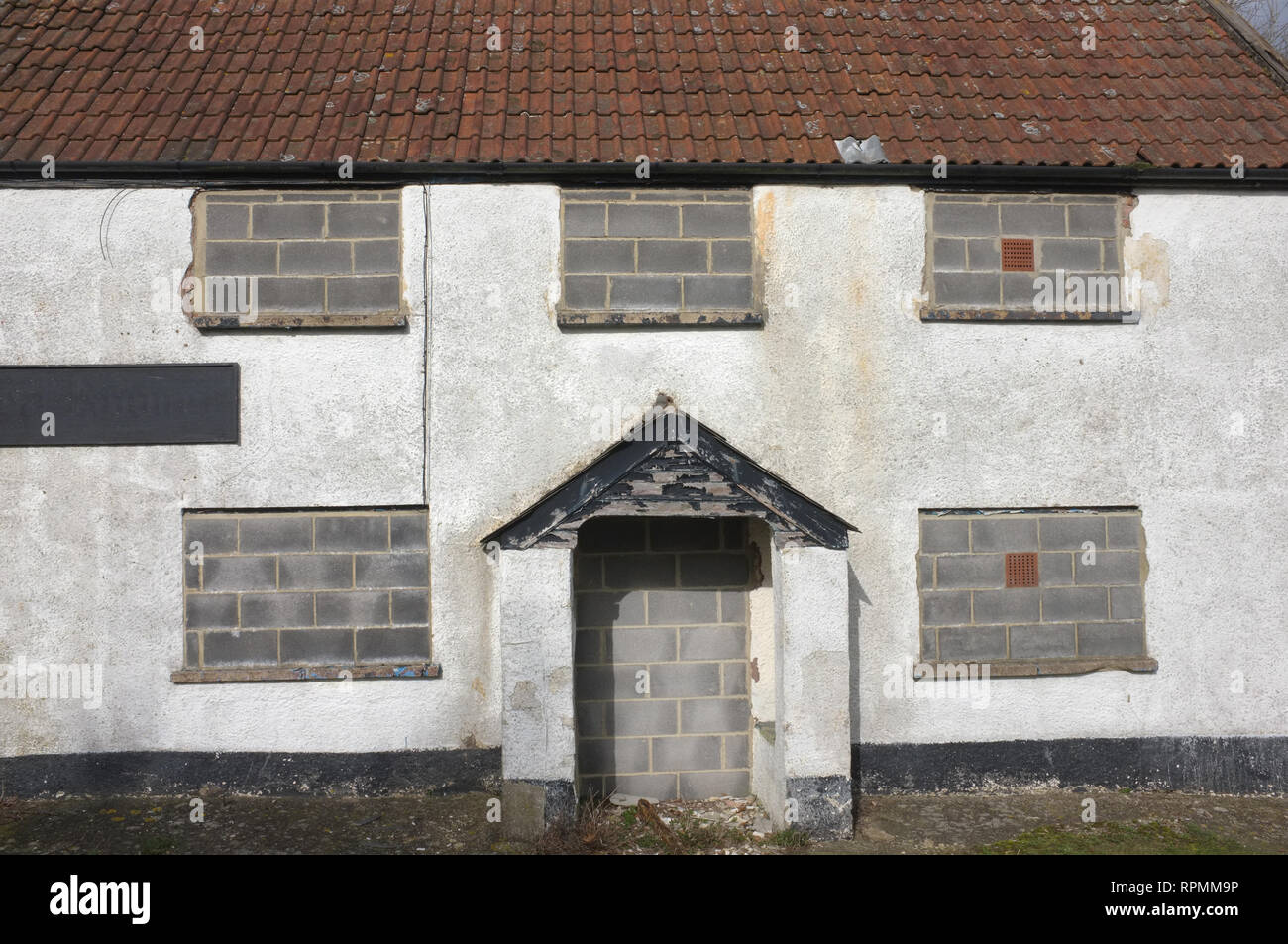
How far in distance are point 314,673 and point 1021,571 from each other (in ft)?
19.7

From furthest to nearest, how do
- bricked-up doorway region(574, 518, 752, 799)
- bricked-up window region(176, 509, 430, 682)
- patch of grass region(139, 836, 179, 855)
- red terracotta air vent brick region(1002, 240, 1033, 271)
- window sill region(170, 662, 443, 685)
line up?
red terracotta air vent brick region(1002, 240, 1033, 271)
bricked-up doorway region(574, 518, 752, 799)
bricked-up window region(176, 509, 430, 682)
window sill region(170, 662, 443, 685)
patch of grass region(139, 836, 179, 855)

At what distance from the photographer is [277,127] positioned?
7.83 meters

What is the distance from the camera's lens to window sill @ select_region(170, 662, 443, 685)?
24.5 ft

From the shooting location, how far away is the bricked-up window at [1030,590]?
7.82 m

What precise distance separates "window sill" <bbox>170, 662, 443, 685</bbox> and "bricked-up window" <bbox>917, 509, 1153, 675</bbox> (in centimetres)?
425

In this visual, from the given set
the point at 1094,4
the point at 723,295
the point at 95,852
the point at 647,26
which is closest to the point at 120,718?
the point at 95,852

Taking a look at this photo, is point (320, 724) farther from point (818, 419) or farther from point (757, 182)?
point (757, 182)

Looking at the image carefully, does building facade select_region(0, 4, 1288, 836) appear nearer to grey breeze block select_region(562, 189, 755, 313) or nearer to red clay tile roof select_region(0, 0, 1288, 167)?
grey breeze block select_region(562, 189, 755, 313)

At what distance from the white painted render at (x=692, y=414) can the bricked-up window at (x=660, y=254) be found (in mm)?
179

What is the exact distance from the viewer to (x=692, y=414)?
7.74m

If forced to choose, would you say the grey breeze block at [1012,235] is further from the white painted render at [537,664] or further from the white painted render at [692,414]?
the white painted render at [537,664]

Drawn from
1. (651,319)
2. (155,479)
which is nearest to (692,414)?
(651,319)

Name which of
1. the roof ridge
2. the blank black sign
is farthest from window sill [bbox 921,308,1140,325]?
the blank black sign

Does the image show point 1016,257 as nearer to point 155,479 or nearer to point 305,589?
point 305,589
